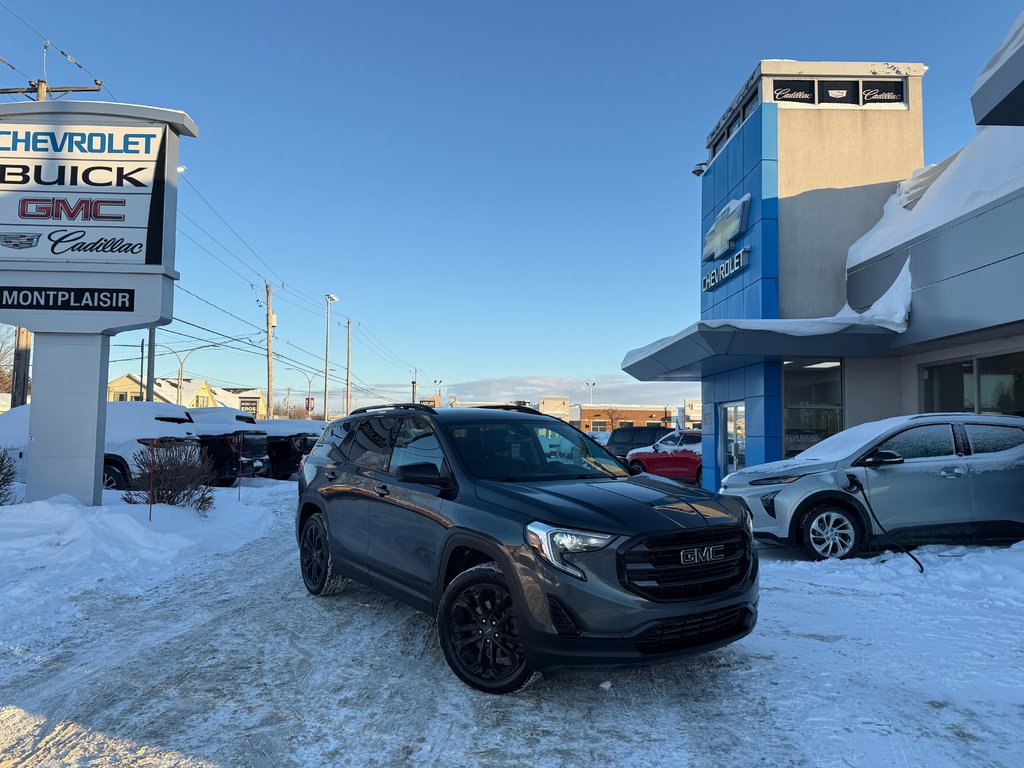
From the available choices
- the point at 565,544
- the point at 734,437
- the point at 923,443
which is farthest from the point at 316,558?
the point at 734,437

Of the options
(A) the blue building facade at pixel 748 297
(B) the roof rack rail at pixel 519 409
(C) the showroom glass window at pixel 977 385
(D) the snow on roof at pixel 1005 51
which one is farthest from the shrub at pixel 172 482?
(C) the showroom glass window at pixel 977 385

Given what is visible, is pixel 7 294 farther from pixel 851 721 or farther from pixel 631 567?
pixel 851 721

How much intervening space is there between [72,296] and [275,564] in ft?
17.6

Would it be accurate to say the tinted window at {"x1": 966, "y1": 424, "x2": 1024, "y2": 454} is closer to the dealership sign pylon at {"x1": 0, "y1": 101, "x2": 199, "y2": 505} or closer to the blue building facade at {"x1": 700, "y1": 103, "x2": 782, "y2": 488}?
the blue building facade at {"x1": 700, "y1": 103, "x2": 782, "y2": 488}

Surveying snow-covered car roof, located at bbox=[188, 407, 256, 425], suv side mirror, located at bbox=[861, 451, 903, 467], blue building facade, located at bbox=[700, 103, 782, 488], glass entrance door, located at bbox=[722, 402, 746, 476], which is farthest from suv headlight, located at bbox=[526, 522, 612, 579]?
snow-covered car roof, located at bbox=[188, 407, 256, 425]

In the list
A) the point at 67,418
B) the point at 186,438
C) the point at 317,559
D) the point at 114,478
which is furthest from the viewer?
the point at 186,438

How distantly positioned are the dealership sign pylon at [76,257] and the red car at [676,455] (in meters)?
13.7

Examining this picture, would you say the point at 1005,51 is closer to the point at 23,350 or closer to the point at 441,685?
the point at 441,685

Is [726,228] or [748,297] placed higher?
[726,228]

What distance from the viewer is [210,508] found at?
10.8m

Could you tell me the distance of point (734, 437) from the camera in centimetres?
1755

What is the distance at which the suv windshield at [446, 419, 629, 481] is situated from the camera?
4.79 metres

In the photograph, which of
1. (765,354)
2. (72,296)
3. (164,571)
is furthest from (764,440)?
(72,296)

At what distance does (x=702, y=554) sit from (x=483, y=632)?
1348 mm
